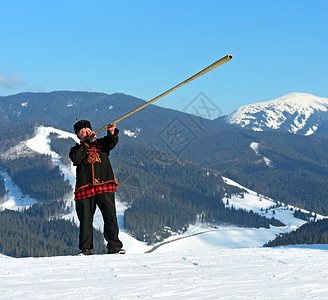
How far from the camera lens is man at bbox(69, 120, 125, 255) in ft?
36.5

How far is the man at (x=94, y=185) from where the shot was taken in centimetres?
1112

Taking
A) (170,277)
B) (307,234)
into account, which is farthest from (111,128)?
(307,234)

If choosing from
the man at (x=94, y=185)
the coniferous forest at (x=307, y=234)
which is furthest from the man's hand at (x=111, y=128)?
the coniferous forest at (x=307, y=234)

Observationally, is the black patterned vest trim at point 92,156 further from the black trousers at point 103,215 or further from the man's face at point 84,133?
the black trousers at point 103,215

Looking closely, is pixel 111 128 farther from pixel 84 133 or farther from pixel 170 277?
pixel 170 277

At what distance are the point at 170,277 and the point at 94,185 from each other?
4534mm

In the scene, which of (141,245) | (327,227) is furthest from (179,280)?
(141,245)

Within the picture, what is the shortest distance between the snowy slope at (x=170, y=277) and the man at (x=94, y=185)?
1.36m

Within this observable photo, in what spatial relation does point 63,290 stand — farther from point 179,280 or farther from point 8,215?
point 8,215

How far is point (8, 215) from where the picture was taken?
19762cm

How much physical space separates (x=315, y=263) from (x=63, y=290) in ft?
17.2

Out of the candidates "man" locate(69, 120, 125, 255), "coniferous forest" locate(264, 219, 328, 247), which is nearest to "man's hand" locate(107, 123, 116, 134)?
"man" locate(69, 120, 125, 255)

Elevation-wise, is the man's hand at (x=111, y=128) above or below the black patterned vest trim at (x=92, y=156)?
above

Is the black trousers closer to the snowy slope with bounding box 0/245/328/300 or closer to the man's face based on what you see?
the snowy slope with bounding box 0/245/328/300
